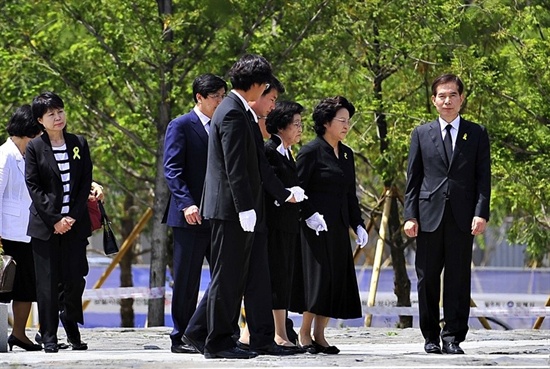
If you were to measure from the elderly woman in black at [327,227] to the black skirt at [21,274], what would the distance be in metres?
2.20

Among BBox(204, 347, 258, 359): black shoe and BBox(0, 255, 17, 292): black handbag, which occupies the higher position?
BBox(0, 255, 17, 292): black handbag

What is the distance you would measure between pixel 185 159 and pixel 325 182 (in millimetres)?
1040

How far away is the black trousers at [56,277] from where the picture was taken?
1055 cm

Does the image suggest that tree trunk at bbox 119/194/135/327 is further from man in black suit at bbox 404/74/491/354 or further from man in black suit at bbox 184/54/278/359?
man in black suit at bbox 184/54/278/359

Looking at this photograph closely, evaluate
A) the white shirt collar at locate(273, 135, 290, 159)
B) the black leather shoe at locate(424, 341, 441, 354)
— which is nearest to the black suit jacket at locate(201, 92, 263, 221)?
the white shirt collar at locate(273, 135, 290, 159)

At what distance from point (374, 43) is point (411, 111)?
1.04 metres

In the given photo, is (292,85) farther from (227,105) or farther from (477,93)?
(227,105)

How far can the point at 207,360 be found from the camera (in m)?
9.37

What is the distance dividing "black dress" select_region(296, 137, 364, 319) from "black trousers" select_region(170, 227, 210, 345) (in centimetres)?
79

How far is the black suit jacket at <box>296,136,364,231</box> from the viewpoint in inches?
415

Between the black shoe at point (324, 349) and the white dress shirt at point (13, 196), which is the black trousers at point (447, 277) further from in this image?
the white dress shirt at point (13, 196)

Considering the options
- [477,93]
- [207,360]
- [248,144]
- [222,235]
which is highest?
[477,93]

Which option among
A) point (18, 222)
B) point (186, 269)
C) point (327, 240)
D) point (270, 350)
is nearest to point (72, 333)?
point (18, 222)

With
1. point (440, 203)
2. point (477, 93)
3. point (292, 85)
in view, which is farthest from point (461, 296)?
point (292, 85)
